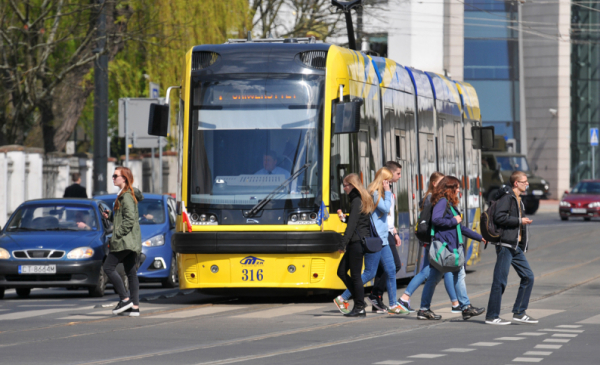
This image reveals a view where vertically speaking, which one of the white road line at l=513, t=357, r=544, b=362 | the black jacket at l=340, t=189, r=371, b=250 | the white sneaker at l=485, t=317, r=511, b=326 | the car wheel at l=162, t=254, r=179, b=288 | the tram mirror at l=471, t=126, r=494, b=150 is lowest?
the car wheel at l=162, t=254, r=179, b=288

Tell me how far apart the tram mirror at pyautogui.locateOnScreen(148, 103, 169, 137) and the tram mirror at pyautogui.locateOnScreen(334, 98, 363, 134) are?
211 centimetres

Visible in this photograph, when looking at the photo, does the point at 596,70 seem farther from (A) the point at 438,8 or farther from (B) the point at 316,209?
(B) the point at 316,209

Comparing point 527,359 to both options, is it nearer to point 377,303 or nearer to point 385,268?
point 385,268

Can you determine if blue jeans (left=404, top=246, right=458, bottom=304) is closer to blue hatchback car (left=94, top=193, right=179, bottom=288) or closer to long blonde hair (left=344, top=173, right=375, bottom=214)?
long blonde hair (left=344, top=173, right=375, bottom=214)

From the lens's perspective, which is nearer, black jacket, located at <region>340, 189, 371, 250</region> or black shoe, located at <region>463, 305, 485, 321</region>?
black shoe, located at <region>463, 305, 485, 321</region>

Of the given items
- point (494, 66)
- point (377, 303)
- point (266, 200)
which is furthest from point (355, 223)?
point (494, 66)

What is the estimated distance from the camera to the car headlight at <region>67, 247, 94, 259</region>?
1592 cm

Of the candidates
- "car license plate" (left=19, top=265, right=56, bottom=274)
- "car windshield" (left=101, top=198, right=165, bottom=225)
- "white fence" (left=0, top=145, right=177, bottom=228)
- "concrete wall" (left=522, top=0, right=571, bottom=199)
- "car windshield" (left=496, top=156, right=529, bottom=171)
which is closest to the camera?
"car license plate" (left=19, top=265, right=56, bottom=274)

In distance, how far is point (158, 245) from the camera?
18188mm

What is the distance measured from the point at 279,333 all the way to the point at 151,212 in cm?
829

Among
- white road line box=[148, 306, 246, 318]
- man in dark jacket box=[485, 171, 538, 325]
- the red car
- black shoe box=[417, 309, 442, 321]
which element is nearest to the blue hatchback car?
white road line box=[148, 306, 246, 318]

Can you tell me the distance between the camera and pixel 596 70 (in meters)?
64.6

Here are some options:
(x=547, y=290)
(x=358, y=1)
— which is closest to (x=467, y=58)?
(x=358, y=1)

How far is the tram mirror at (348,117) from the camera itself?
13734 millimetres
